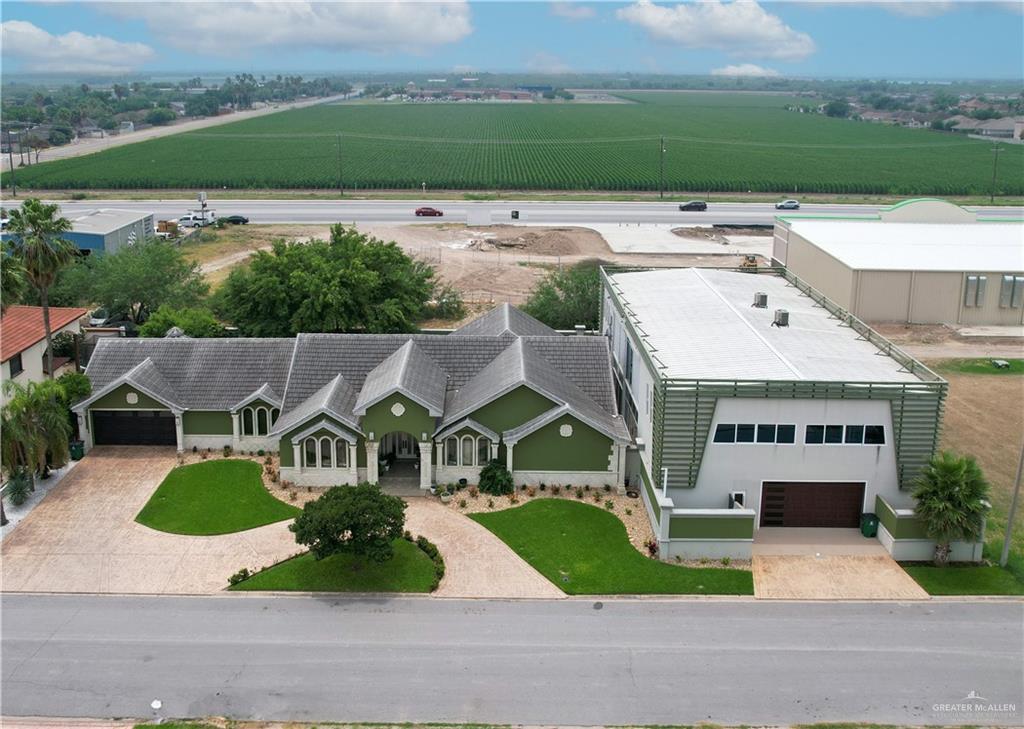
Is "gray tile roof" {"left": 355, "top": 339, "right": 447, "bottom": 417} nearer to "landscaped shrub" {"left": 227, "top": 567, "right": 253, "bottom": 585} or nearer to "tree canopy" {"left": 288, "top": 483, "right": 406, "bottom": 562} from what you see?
"tree canopy" {"left": 288, "top": 483, "right": 406, "bottom": 562}

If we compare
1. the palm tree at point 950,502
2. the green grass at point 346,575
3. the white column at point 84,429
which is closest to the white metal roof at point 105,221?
the white column at point 84,429

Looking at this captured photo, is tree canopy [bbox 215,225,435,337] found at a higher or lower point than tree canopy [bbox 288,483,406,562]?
higher

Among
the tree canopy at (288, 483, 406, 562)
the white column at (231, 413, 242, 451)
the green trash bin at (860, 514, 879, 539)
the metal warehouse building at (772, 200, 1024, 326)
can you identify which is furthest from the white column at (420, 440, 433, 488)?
the metal warehouse building at (772, 200, 1024, 326)

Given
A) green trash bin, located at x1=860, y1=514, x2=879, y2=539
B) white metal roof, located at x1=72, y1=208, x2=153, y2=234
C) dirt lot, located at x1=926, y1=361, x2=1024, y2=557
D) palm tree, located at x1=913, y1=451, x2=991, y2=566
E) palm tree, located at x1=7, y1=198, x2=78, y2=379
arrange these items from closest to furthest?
1. palm tree, located at x1=913, y1=451, x2=991, y2=566
2. green trash bin, located at x1=860, y1=514, x2=879, y2=539
3. dirt lot, located at x1=926, y1=361, x2=1024, y2=557
4. palm tree, located at x1=7, y1=198, x2=78, y2=379
5. white metal roof, located at x1=72, y1=208, x2=153, y2=234

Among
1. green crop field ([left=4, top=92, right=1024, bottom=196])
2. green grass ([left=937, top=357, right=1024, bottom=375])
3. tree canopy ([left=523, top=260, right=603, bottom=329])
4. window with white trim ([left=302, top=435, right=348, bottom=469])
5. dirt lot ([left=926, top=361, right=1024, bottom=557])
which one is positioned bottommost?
dirt lot ([left=926, top=361, right=1024, bottom=557])

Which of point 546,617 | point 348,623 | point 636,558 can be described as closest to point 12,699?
point 348,623

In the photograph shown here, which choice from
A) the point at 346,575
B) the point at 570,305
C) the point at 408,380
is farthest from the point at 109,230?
the point at 346,575

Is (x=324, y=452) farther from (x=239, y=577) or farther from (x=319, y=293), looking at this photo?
(x=319, y=293)

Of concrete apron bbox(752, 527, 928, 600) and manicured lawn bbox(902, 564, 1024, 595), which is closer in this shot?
concrete apron bbox(752, 527, 928, 600)
